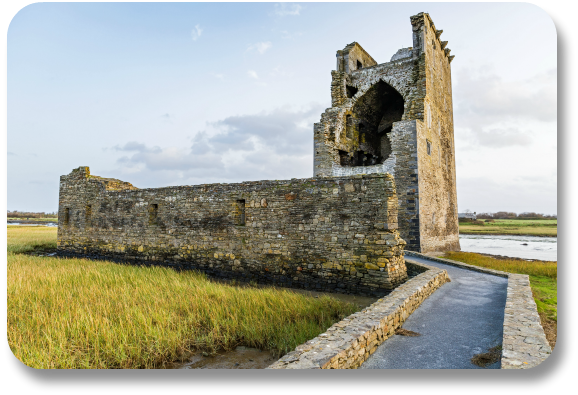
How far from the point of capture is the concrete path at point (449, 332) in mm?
4336

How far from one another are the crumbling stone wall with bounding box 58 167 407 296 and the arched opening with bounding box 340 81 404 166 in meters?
A: 9.49

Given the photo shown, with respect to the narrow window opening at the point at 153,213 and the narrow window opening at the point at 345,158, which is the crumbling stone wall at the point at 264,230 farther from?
the narrow window opening at the point at 345,158

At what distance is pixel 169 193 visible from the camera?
13031mm

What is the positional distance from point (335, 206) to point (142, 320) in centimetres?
575

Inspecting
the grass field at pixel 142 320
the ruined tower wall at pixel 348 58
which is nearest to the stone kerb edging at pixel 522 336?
the grass field at pixel 142 320

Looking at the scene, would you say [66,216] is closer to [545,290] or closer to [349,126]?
[349,126]

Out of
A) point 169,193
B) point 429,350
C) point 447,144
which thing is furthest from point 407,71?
point 429,350

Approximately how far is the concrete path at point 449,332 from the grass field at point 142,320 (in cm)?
139

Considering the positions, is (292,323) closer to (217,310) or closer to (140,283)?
(217,310)

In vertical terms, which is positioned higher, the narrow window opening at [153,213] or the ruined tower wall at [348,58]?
the ruined tower wall at [348,58]

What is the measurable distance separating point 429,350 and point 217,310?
13.0 ft

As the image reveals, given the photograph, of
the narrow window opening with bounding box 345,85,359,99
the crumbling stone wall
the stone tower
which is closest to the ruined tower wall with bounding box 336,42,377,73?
the stone tower

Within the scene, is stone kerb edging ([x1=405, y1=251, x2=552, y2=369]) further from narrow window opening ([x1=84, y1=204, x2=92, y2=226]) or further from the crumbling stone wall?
narrow window opening ([x1=84, y1=204, x2=92, y2=226])

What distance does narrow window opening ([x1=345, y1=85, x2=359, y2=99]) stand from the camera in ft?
64.6
